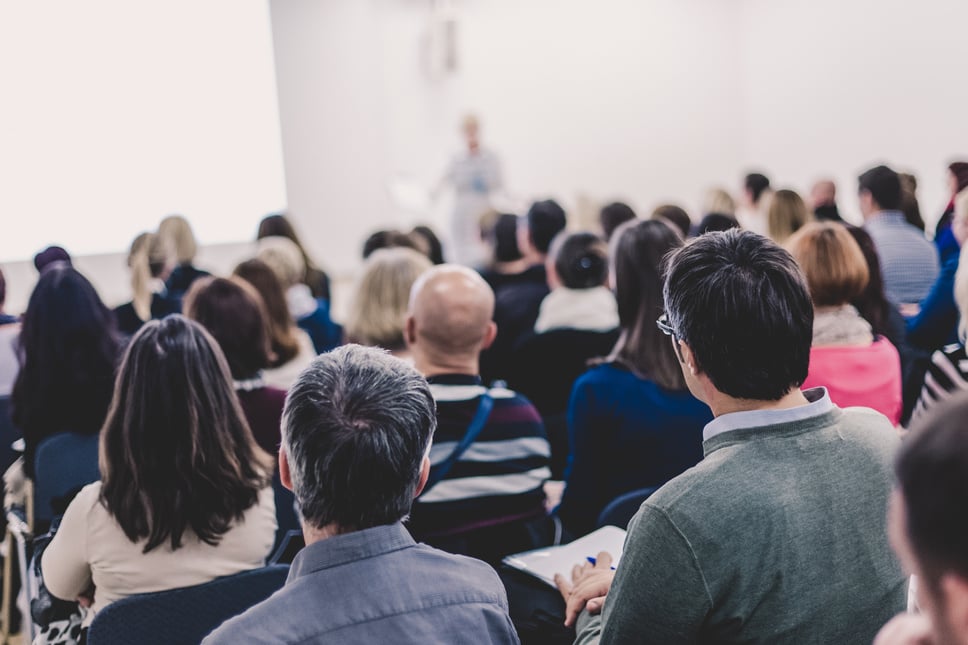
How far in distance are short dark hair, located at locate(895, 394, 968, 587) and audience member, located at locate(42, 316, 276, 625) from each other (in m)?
1.50

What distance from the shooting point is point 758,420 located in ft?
4.33

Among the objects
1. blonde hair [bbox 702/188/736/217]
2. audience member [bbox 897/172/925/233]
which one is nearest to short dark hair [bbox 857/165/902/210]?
audience member [bbox 897/172/925/233]

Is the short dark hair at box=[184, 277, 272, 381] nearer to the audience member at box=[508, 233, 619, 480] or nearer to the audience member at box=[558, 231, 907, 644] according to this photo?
the audience member at box=[508, 233, 619, 480]

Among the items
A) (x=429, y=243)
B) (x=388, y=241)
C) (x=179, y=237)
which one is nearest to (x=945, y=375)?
(x=388, y=241)

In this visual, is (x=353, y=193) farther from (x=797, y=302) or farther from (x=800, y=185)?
(x=797, y=302)

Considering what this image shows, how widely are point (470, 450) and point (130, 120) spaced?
6522mm

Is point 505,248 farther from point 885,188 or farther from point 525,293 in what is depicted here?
point 885,188

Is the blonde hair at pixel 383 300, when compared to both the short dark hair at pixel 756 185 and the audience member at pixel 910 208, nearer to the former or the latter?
the audience member at pixel 910 208

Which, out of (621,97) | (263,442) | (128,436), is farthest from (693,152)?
(128,436)

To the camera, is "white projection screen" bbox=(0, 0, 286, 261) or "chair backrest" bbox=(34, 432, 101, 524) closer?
"chair backrest" bbox=(34, 432, 101, 524)

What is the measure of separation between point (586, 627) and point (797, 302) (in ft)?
1.99

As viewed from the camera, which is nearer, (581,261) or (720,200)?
(581,261)

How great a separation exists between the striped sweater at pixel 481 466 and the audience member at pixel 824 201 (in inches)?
154

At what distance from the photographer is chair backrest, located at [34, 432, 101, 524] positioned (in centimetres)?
249
